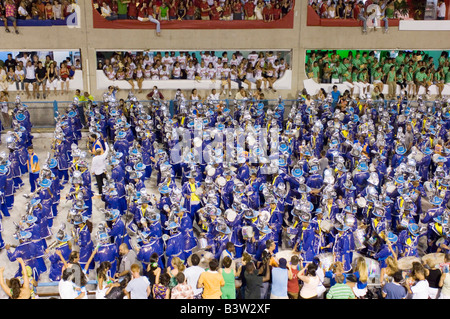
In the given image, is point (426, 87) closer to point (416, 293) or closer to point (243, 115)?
point (243, 115)

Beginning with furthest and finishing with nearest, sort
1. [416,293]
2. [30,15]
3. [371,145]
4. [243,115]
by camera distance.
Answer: [30,15], [243,115], [371,145], [416,293]

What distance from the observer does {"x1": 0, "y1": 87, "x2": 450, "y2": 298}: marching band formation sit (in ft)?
34.8

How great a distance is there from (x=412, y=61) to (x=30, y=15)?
15.1 m

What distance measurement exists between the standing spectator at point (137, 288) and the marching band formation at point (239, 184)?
5.26ft

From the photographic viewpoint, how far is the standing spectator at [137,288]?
813 cm

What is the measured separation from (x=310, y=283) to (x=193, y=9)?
15.7 m

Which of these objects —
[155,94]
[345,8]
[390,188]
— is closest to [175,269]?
[390,188]

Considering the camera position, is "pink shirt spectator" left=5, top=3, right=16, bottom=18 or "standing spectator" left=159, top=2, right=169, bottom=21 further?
"standing spectator" left=159, top=2, right=169, bottom=21

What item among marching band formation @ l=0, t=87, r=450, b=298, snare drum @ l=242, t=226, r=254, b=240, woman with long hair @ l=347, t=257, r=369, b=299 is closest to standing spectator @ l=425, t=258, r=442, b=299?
woman with long hair @ l=347, t=257, r=369, b=299

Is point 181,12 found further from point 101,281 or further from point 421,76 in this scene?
point 101,281

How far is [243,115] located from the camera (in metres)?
17.3

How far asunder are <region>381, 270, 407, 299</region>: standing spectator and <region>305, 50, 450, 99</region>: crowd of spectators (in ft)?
45.7

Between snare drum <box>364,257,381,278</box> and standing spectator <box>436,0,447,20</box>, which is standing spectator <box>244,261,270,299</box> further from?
standing spectator <box>436,0,447,20</box>
